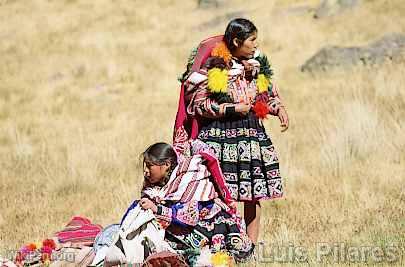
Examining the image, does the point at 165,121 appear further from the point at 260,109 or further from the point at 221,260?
the point at 221,260

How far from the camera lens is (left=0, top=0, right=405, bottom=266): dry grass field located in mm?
6766

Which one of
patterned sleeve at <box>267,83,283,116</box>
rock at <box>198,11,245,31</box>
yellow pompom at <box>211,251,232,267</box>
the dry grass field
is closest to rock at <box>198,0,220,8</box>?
the dry grass field

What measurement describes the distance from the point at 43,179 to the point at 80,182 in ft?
1.88

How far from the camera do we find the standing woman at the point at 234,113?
542 centimetres

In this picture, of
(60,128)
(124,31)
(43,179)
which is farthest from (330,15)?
(43,179)

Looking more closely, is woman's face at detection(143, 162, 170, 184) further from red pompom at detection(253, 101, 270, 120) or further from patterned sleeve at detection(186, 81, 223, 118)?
red pompom at detection(253, 101, 270, 120)

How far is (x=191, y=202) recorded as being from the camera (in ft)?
16.4

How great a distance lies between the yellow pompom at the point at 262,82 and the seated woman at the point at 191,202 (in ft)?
2.04

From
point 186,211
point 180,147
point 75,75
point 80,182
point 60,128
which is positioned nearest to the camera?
point 186,211

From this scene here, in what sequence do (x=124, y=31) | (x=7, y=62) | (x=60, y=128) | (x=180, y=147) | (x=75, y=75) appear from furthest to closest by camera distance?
(x=124, y=31) → (x=7, y=62) → (x=75, y=75) → (x=60, y=128) → (x=180, y=147)

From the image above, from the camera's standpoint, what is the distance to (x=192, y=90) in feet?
18.1

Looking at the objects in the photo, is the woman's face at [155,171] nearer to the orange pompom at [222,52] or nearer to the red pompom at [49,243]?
the orange pompom at [222,52]

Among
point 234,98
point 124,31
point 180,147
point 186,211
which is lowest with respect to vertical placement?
point 186,211

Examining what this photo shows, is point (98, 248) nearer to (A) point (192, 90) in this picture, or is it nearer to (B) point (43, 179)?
(A) point (192, 90)
